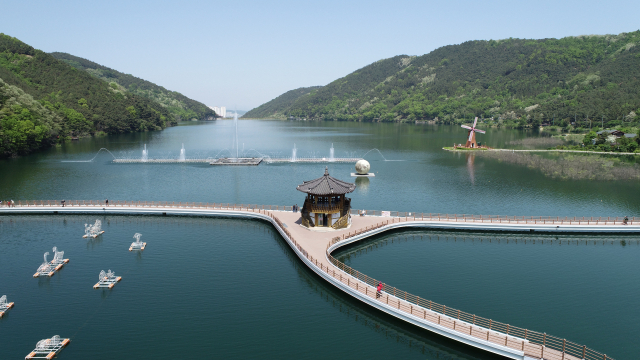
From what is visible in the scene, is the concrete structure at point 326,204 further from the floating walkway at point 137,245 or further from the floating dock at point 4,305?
the floating dock at point 4,305

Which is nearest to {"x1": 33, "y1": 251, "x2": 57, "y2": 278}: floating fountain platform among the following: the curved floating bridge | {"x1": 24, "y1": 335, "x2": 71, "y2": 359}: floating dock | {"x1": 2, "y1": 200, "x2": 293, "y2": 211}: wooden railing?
{"x1": 24, "y1": 335, "x2": 71, "y2": 359}: floating dock

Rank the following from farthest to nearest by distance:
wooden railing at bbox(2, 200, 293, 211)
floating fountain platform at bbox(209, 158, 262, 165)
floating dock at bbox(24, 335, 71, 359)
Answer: floating fountain platform at bbox(209, 158, 262, 165), wooden railing at bbox(2, 200, 293, 211), floating dock at bbox(24, 335, 71, 359)

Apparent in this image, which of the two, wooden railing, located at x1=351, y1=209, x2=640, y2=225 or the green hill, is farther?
the green hill

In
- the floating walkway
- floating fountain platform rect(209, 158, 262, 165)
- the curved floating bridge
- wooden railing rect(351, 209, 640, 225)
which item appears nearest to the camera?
the curved floating bridge

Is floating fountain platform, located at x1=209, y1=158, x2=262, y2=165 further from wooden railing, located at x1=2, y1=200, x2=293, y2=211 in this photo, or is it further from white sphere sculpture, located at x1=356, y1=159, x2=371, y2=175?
wooden railing, located at x1=2, y1=200, x2=293, y2=211

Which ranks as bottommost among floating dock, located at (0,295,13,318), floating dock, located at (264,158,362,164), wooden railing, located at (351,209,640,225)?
floating dock, located at (0,295,13,318)

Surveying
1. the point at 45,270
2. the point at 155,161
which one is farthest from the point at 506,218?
the point at 155,161

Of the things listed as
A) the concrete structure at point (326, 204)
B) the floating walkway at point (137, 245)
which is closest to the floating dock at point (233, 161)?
the concrete structure at point (326, 204)
